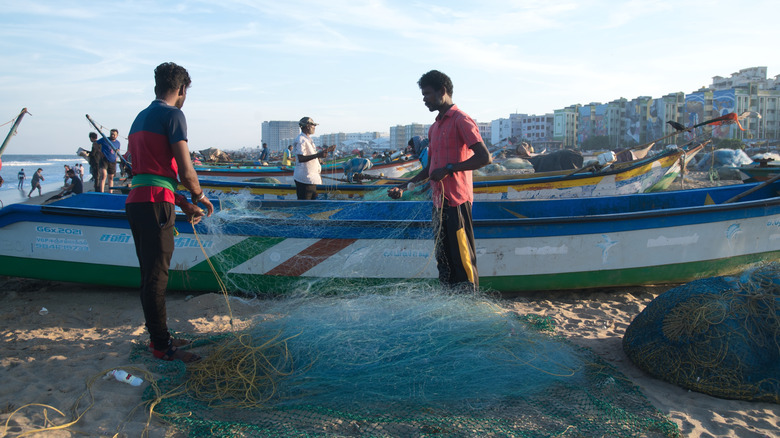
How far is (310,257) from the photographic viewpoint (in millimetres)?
4902

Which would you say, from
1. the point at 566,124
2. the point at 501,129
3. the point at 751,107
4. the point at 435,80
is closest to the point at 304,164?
the point at 435,80

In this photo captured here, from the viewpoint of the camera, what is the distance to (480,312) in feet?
10.8

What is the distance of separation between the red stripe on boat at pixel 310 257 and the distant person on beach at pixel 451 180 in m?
1.45

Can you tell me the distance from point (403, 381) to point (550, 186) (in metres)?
7.96

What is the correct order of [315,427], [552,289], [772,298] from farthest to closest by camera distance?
[552,289] < [772,298] < [315,427]

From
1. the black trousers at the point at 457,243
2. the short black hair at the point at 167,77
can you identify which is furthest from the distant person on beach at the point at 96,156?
the black trousers at the point at 457,243

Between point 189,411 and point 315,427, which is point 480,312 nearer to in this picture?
point 315,427

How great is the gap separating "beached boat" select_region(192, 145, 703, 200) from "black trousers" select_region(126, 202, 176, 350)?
547 centimetres

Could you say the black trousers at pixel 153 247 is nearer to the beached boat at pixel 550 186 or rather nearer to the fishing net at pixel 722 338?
the fishing net at pixel 722 338

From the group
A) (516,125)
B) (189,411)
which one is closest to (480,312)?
(189,411)

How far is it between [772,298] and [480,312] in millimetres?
1788

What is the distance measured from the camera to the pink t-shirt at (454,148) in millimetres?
3535

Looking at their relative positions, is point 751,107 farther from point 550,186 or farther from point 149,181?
point 149,181

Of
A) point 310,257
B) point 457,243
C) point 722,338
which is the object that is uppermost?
point 457,243
